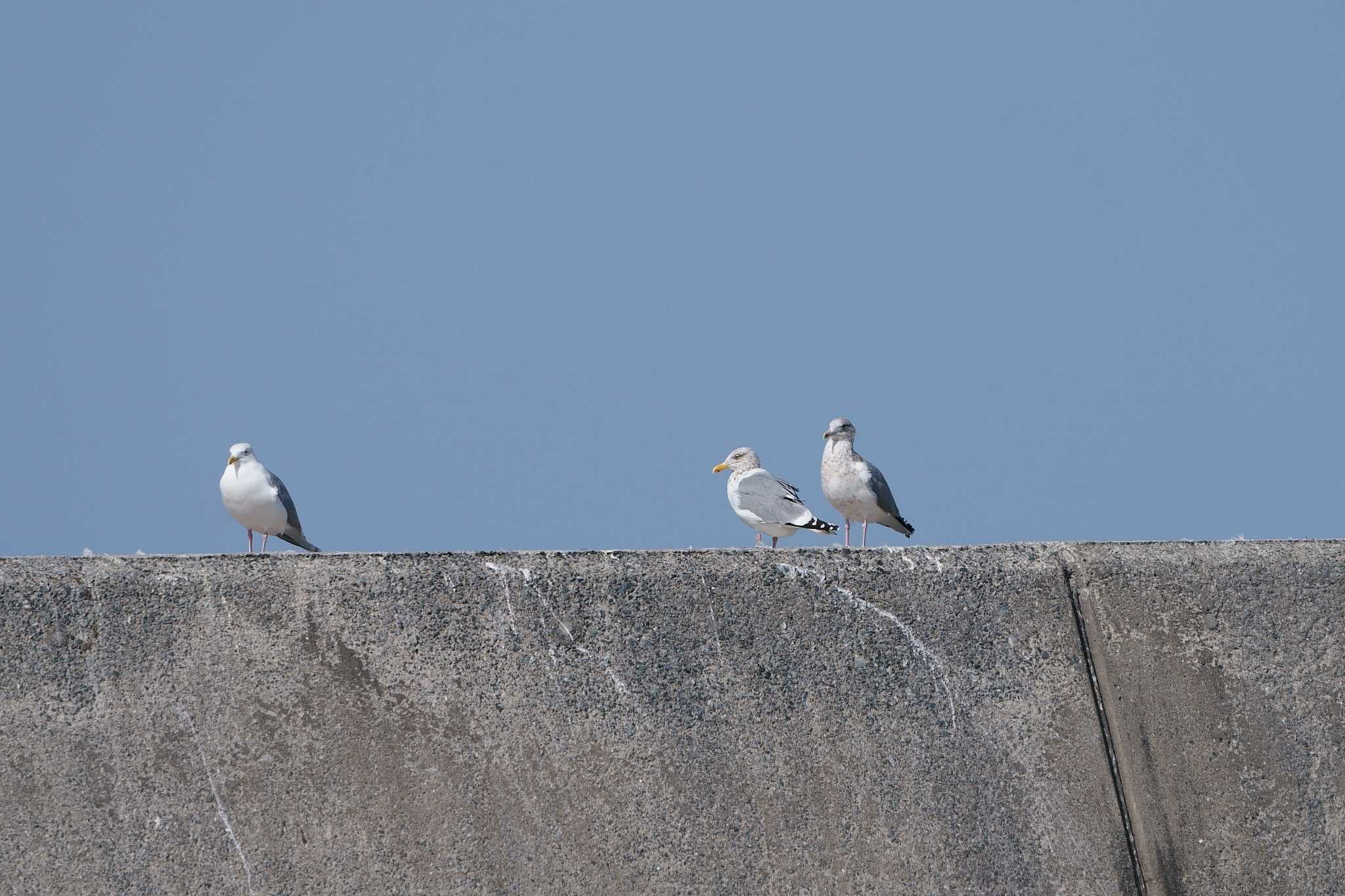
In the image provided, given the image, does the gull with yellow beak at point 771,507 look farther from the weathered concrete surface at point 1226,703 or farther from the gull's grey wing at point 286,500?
the weathered concrete surface at point 1226,703

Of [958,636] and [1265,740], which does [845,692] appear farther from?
[1265,740]

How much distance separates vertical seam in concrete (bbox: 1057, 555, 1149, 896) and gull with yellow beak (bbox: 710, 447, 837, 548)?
3.54 metres

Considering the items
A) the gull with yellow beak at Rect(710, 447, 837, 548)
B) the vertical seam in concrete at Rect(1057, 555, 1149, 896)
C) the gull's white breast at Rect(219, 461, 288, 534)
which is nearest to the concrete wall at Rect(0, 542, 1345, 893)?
the vertical seam in concrete at Rect(1057, 555, 1149, 896)

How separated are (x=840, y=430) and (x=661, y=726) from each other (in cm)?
454

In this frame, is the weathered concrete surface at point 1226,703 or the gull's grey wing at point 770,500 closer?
the weathered concrete surface at point 1226,703

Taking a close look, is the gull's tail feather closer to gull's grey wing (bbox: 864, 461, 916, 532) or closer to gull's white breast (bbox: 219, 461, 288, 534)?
gull's white breast (bbox: 219, 461, 288, 534)

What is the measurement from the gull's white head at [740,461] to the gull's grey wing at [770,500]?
0.72 metres

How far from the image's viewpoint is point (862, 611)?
3.98 meters

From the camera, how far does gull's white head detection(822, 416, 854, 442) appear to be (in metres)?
8.12

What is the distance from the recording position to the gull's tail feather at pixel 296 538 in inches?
329

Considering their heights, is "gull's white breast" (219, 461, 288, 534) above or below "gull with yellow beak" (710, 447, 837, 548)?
above

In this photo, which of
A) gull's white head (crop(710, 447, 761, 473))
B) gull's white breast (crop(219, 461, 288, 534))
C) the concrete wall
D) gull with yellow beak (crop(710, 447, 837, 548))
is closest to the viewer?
the concrete wall

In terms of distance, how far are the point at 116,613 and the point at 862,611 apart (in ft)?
6.45

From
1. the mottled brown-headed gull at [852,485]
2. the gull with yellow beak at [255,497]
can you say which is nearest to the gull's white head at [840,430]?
the mottled brown-headed gull at [852,485]
